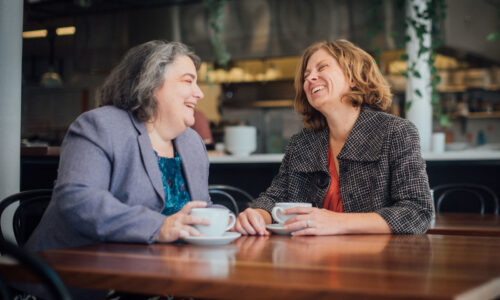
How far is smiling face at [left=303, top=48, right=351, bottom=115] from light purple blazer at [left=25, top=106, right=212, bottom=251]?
2.35 feet

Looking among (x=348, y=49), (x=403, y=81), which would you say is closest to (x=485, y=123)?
(x=403, y=81)

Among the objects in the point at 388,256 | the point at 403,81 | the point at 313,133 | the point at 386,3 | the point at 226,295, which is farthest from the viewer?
the point at 403,81

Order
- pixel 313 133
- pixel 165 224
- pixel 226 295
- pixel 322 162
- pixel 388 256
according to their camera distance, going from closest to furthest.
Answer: pixel 226 295 < pixel 388 256 < pixel 165 224 < pixel 322 162 < pixel 313 133

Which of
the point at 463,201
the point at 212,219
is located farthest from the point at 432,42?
the point at 212,219

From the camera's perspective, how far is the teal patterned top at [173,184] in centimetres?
173

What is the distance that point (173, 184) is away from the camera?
1782mm

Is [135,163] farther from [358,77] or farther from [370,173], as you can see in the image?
[358,77]

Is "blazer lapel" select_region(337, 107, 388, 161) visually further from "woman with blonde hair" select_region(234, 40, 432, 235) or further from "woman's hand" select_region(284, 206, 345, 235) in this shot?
"woman's hand" select_region(284, 206, 345, 235)

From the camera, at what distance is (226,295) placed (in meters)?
0.87

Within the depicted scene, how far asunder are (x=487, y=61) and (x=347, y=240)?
7.11m

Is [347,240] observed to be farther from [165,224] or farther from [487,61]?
[487,61]

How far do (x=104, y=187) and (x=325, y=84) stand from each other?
97 cm

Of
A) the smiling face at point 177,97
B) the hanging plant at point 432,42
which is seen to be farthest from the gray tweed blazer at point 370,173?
the hanging plant at point 432,42

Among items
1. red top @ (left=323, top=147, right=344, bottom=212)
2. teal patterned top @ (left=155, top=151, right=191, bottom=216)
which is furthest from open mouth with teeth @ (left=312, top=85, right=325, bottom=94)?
teal patterned top @ (left=155, top=151, right=191, bottom=216)
